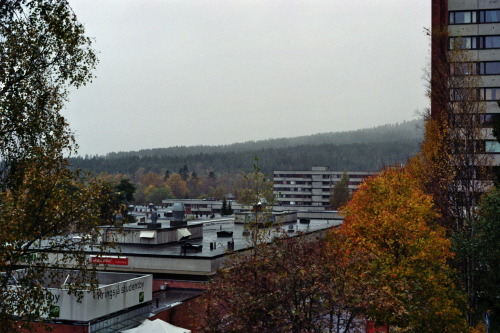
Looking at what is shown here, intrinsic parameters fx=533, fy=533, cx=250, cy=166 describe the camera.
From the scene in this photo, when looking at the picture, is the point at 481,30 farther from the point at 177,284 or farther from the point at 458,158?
the point at 177,284

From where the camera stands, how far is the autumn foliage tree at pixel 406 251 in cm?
2497

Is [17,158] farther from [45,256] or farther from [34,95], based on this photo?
[45,256]

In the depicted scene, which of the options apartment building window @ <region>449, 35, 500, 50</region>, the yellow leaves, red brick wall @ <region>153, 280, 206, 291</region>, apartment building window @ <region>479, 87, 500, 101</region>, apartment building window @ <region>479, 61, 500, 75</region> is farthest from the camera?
apartment building window @ <region>449, 35, 500, 50</region>

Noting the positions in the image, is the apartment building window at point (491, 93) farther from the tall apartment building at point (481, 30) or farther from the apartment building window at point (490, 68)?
the apartment building window at point (490, 68)

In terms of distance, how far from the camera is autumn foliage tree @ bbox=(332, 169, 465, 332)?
2497cm

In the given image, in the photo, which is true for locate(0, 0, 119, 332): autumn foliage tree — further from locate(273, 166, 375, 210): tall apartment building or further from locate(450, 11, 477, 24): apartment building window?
locate(273, 166, 375, 210): tall apartment building

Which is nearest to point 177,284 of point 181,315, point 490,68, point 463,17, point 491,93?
point 181,315

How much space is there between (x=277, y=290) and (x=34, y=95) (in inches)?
360

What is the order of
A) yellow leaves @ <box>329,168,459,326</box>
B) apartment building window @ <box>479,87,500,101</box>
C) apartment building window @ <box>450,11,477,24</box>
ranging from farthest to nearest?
1. apartment building window @ <box>450,11,477,24</box>
2. apartment building window @ <box>479,87,500,101</box>
3. yellow leaves @ <box>329,168,459,326</box>

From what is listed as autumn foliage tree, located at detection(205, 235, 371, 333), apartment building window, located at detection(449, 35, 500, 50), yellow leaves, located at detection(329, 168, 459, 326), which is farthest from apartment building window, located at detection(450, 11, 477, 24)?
autumn foliage tree, located at detection(205, 235, 371, 333)

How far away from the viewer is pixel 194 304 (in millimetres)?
29656

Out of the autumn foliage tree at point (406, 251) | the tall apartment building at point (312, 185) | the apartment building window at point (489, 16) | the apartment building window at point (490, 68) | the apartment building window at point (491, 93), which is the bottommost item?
the tall apartment building at point (312, 185)

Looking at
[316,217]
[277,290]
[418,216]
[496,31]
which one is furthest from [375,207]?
[316,217]

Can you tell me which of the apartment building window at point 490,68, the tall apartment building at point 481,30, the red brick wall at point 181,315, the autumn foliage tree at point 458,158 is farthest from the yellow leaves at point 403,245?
the apartment building window at point 490,68
